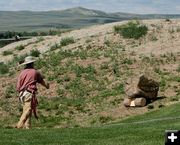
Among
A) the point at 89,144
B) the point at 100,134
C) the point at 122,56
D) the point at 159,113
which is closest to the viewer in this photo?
the point at 89,144

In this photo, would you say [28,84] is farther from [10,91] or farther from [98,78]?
[98,78]

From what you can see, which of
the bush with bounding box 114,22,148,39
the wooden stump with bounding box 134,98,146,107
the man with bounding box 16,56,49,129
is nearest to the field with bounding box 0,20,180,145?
the bush with bounding box 114,22,148,39

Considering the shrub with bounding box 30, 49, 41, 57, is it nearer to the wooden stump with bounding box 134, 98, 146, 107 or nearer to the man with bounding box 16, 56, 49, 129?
the wooden stump with bounding box 134, 98, 146, 107

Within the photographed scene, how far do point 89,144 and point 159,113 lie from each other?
405 inches

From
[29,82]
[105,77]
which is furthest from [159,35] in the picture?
[29,82]

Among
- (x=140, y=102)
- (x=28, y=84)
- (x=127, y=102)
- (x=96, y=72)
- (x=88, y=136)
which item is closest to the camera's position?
(x=88, y=136)

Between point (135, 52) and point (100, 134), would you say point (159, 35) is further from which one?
point (100, 134)

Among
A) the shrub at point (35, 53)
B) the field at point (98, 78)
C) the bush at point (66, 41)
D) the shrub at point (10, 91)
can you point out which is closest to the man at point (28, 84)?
the field at point (98, 78)

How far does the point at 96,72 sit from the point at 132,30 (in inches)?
294

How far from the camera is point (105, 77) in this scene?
1254 inches

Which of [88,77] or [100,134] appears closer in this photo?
[100,134]

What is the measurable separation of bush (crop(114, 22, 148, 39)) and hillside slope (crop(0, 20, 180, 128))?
43 centimetres

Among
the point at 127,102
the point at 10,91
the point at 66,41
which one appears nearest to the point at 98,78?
the point at 10,91

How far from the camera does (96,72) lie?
1288 inches
